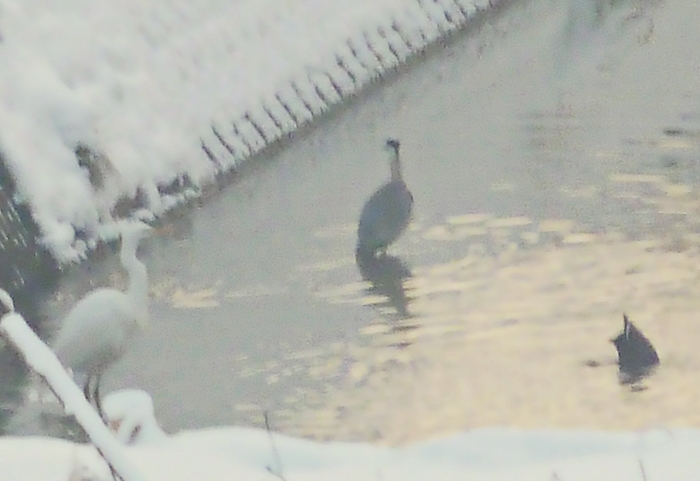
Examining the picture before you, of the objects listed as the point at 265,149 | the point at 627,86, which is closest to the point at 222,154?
the point at 265,149

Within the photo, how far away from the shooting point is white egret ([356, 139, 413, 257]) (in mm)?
8094

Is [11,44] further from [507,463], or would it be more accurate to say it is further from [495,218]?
[507,463]

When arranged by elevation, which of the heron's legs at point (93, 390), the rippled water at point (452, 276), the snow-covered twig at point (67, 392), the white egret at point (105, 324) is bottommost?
the rippled water at point (452, 276)

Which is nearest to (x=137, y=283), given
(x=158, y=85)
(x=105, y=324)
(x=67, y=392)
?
(x=105, y=324)

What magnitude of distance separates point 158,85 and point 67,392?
31.8ft

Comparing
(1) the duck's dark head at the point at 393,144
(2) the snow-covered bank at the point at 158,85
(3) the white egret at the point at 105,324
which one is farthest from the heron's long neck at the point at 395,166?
(3) the white egret at the point at 105,324

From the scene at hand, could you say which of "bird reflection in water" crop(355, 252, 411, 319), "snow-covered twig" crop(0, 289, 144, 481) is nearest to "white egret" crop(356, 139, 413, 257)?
"bird reflection in water" crop(355, 252, 411, 319)

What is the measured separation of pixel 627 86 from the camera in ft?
38.1

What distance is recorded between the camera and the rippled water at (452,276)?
6.18 meters

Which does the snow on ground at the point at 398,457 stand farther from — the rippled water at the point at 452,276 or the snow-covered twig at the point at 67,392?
the snow-covered twig at the point at 67,392

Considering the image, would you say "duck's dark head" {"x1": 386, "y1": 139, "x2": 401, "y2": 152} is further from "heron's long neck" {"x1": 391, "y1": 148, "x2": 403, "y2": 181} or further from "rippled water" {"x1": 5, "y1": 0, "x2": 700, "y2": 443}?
"rippled water" {"x1": 5, "y1": 0, "x2": 700, "y2": 443}

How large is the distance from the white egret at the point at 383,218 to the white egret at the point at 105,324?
204 cm

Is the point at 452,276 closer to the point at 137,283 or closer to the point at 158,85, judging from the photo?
the point at 137,283

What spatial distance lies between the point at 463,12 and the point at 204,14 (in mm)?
3673
